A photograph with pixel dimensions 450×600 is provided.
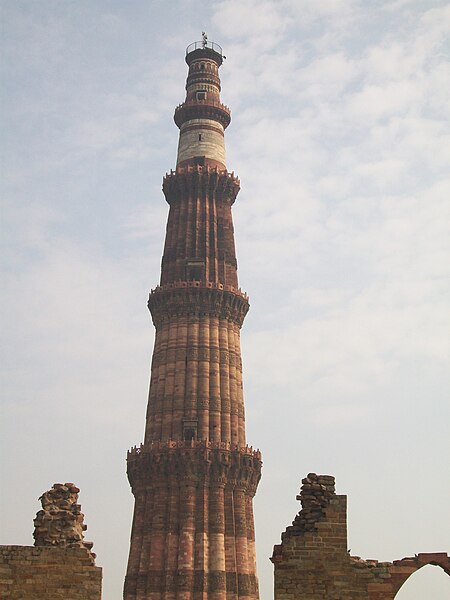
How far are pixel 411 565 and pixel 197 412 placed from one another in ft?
66.9

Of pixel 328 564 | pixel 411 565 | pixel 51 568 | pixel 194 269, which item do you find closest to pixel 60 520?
pixel 51 568

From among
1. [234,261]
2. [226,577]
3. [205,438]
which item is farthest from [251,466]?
[234,261]

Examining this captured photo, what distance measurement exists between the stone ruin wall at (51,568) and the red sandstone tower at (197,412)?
16963mm

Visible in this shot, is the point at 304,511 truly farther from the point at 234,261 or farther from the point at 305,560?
the point at 234,261

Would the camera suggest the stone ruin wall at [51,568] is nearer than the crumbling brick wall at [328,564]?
Yes

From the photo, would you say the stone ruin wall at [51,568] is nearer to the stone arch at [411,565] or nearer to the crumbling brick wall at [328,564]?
the crumbling brick wall at [328,564]

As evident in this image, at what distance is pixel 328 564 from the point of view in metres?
18.3

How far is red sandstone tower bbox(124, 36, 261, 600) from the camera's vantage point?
34.6 meters

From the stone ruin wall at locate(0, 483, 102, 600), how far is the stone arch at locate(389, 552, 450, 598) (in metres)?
6.01

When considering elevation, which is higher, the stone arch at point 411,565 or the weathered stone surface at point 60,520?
the weathered stone surface at point 60,520

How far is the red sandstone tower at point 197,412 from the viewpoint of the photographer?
3456 centimetres

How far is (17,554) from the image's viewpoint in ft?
57.0

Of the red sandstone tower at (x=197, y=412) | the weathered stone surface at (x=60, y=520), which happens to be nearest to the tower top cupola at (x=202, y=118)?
the red sandstone tower at (x=197, y=412)

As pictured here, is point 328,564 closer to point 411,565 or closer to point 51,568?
point 411,565
